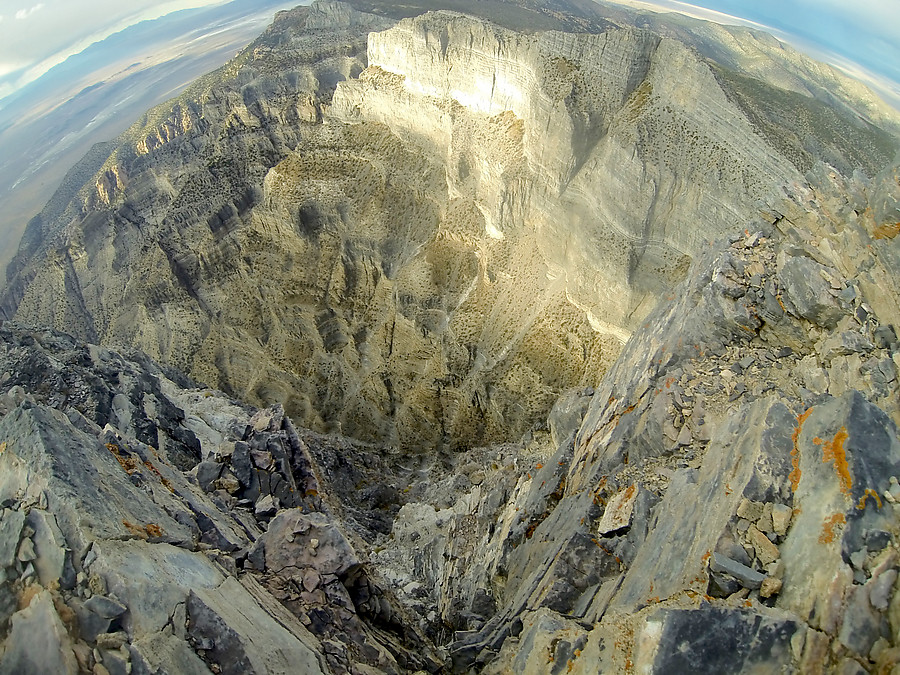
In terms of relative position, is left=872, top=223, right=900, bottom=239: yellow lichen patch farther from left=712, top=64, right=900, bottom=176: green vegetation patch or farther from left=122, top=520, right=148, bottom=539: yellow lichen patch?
left=122, top=520, right=148, bottom=539: yellow lichen patch

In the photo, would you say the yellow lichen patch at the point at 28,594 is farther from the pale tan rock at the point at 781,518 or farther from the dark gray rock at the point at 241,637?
the pale tan rock at the point at 781,518

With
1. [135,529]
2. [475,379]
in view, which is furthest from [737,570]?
[475,379]

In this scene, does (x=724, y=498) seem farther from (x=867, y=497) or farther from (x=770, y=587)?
(x=867, y=497)

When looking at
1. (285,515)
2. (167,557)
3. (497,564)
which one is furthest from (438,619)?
(167,557)

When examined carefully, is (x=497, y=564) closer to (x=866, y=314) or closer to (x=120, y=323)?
(x=866, y=314)

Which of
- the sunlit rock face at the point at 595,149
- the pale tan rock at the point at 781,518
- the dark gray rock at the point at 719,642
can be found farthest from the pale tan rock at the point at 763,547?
the sunlit rock face at the point at 595,149

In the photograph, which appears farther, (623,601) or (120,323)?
(120,323)
